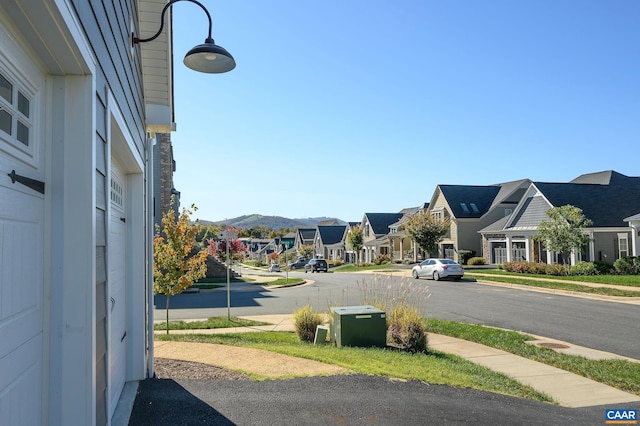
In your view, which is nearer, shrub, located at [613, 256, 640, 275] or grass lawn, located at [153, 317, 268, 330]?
grass lawn, located at [153, 317, 268, 330]

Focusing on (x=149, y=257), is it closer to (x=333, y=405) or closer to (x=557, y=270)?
(x=333, y=405)

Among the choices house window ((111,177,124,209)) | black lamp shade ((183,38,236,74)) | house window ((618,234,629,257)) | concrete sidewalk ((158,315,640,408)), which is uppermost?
black lamp shade ((183,38,236,74))

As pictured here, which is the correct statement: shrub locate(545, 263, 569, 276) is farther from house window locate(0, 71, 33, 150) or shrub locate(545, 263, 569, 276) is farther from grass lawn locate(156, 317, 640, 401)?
house window locate(0, 71, 33, 150)

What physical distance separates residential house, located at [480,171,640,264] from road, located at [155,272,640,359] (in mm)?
13520

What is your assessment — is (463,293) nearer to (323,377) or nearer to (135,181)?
(323,377)

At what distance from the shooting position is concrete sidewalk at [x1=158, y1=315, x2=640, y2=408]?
21.2ft

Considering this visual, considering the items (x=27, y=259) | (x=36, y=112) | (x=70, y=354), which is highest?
(x=36, y=112)

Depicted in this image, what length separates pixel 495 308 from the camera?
1606cm

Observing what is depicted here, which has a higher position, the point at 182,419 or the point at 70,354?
the point at 70,354

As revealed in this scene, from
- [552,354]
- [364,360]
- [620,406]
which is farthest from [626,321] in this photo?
[364,360]

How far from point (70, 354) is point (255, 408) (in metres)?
3.05

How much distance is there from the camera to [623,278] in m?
23.1

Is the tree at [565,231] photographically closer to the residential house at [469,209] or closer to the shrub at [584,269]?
the shrub at [584,269]

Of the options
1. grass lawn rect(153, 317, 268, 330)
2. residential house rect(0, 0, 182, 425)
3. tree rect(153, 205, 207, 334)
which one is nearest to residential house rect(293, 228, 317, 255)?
grass lawn rect(153, 317, 268, 330)
